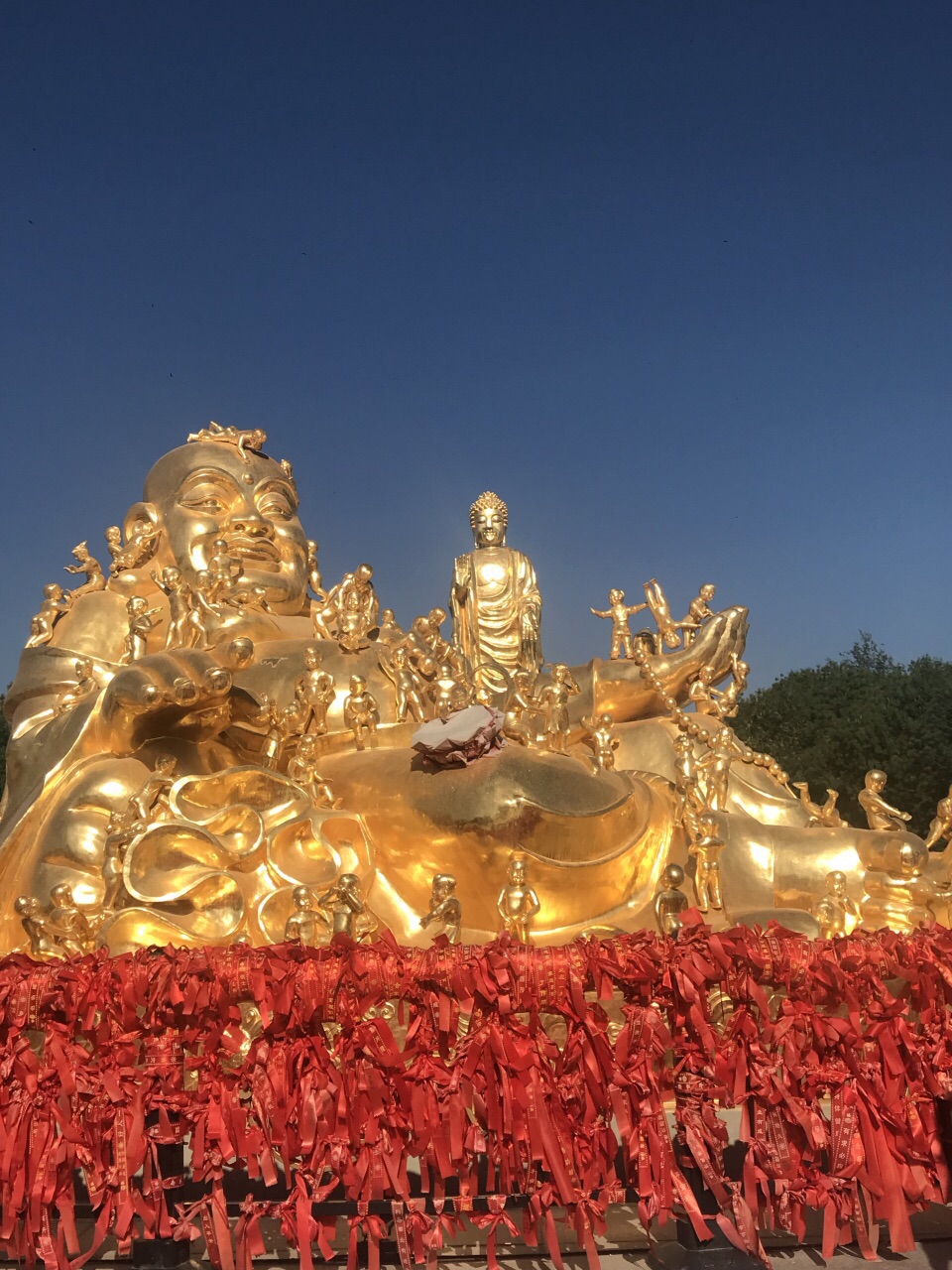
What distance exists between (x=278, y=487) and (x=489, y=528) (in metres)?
1.59

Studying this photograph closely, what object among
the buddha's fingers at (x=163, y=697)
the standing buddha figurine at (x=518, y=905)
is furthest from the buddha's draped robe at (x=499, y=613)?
the standing buddha figurine at (x=518, y=905)

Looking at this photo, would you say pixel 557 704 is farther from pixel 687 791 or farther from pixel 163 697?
pixel 163 697

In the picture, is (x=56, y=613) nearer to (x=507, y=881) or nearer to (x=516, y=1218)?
(x=507, y=881)

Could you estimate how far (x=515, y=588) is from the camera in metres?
6.95

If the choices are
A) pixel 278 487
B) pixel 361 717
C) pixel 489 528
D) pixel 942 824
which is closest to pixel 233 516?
pixel 278 487

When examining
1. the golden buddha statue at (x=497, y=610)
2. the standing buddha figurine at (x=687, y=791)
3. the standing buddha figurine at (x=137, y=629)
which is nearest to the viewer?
the standing buddha figurine at (x=687, y=791)

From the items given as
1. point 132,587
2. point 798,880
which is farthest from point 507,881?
point 132,587

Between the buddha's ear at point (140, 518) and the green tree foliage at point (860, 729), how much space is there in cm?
930

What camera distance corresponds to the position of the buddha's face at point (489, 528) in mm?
7324

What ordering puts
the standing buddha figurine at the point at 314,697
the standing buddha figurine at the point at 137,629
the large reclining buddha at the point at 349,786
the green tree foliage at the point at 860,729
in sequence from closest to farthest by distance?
1. the large reclining buddha at the point at 349,786
2. the standing buddha figurine at the point at 314,697
3. the standing buddha figurine at the point at 137,629
4. the green tree foliage at the point at 860,729

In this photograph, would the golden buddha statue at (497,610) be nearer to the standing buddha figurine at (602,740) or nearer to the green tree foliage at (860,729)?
the standing buddha figurine at (602,740)

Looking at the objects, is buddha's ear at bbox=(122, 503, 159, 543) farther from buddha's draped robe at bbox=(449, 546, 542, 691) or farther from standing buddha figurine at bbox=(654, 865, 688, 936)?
standing buddha figurine at bbox=(654, 865, 688, 936)

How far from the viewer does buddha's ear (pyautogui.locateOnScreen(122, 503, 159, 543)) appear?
611cm

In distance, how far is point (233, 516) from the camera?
610 centimetres
